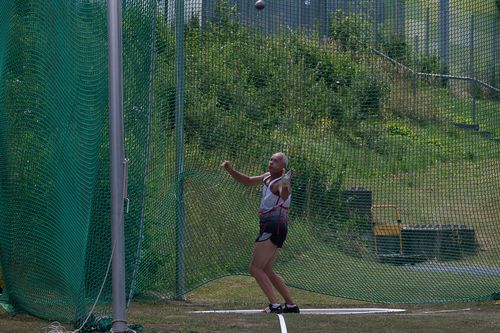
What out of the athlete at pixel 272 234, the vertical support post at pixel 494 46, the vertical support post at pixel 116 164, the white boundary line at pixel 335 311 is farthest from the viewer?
the vertical support post at pixel 494 46

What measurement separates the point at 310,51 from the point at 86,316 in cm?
410

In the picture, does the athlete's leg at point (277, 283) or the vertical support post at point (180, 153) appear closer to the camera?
the athlete's leg at point (277, 283)

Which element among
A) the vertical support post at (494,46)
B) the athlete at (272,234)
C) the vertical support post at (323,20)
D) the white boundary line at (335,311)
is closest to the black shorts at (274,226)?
the athlete at (272,234)

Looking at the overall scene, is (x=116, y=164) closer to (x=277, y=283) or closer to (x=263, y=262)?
(x=263, y=262)

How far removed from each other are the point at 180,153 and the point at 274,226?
1611mm

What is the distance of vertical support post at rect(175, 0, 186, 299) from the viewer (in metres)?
10.2

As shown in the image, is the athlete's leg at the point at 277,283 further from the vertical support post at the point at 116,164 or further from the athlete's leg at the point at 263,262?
the vertical support post at the point at 116,164

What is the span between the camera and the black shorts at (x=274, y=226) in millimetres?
9430

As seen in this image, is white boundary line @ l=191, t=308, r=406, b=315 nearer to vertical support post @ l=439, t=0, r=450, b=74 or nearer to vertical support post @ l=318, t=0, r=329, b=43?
vertical support post @ l=439, t=0, r=450, b=74

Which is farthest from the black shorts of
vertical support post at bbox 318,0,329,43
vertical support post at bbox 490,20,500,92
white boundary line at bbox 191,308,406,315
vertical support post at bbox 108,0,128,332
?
vertical support post at bbox 490,20,500,92

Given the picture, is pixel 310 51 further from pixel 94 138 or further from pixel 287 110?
pixel 94 138

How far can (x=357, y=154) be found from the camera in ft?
34.0

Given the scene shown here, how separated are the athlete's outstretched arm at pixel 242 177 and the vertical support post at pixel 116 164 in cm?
246

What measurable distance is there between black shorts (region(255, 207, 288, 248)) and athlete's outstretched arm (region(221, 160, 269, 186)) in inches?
18.0
